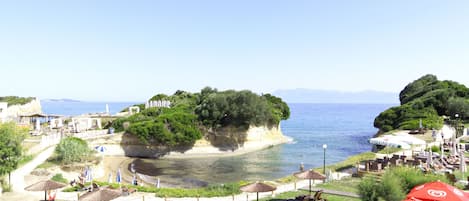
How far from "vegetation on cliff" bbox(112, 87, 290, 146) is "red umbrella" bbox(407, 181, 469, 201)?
3613 centimetres

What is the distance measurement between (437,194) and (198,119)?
42.0m

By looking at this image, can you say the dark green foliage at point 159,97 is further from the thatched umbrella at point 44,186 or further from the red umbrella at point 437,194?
the red umbrella at point 437,194

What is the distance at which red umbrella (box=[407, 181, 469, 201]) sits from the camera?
9852 millimetres

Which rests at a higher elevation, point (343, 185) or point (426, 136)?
point (426, 136)

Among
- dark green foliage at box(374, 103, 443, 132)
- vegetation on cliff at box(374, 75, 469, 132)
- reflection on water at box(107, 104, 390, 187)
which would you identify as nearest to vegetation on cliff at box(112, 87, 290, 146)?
reflection on water at box(107, 104, 390, 187)

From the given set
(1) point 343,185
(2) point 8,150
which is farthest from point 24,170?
(1) point 343,185

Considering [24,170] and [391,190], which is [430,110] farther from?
[24,170]

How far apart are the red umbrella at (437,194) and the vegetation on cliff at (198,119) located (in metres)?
36.1

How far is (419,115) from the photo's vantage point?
52.0m

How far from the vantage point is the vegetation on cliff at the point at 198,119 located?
4419 centimetres

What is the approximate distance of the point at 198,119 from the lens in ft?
166

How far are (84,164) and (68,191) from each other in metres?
11.3

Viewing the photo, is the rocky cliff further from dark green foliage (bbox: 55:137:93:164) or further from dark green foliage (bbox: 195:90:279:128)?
dark green foliage (bbox: 55:137:93:164)

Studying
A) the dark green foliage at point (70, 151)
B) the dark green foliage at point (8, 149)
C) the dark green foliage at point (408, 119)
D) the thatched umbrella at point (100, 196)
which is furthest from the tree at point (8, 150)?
the dark green foliage at point (408, 119)
